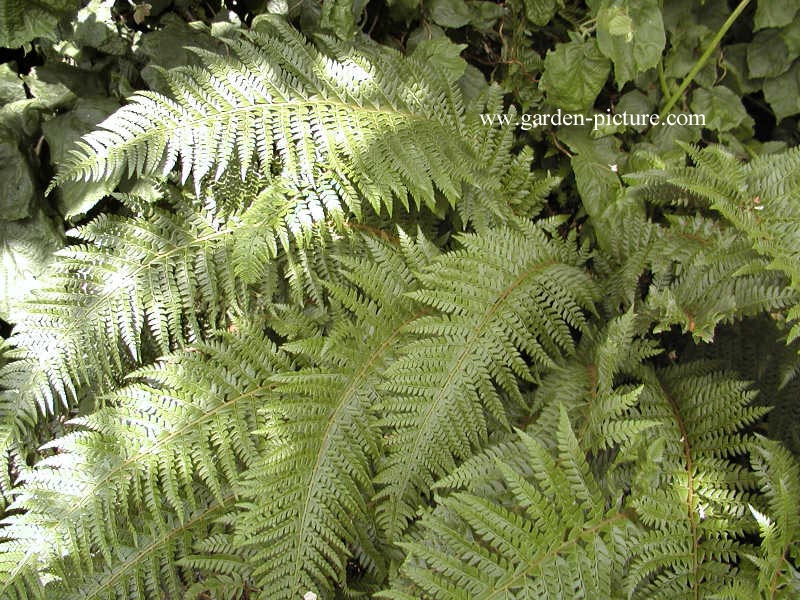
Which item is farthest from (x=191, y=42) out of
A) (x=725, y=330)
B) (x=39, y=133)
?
(x=725, y=330)

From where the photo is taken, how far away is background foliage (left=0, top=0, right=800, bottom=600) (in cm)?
160

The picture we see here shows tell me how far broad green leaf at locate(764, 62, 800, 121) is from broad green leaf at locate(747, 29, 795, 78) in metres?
0.04

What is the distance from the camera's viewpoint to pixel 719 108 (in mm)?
2244

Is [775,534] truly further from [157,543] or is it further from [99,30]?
[99,30]

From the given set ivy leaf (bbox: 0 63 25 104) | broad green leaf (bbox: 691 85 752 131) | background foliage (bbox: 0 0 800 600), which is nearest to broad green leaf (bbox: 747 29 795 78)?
background foliage (bbox: 0 0 800 600)

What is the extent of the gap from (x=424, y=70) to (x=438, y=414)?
48.4 inches

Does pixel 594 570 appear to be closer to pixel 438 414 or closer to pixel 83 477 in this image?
pixel 438 414

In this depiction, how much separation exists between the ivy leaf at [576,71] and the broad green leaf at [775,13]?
21.6 inches

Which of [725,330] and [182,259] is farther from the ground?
[182,259]

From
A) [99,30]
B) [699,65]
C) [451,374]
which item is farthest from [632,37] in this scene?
[99,30]

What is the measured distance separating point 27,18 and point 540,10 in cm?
179

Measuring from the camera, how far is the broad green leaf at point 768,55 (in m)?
2.22

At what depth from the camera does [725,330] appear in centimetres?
203

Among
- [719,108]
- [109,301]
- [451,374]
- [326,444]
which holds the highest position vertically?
[719,108]
